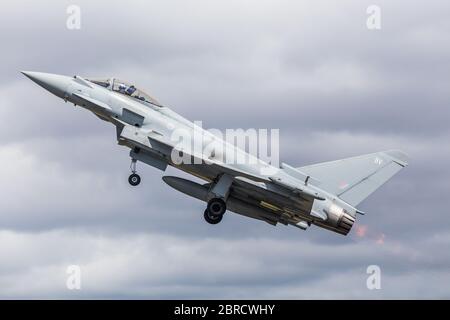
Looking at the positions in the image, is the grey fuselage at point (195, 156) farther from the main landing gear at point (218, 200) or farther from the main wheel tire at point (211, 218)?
the main wheel tire at point (211, 218)

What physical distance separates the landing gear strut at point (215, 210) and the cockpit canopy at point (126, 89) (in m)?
4.10

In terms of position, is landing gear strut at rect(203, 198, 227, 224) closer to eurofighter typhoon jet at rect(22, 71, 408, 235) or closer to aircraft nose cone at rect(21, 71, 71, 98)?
eurofighter typhoon jet at rect(22, 71, 408, 235)

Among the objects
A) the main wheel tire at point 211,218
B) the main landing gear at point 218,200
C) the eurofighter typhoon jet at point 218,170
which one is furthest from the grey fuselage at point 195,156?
the main wheel tire at point 211,218

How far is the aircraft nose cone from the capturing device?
1484 inches

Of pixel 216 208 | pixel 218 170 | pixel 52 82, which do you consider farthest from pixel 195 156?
pixel 52 82

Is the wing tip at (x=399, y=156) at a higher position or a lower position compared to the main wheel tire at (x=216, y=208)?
higher

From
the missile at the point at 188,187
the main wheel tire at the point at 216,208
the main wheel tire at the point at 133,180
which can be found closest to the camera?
the main wheel tire at the point at 133,180

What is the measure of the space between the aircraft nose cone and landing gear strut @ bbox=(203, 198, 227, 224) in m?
6.60

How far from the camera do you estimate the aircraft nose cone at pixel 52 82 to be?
3769 cm

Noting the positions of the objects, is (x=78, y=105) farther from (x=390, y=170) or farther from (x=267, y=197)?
(x=390, y=170)

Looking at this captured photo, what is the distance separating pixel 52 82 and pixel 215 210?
24.2ft

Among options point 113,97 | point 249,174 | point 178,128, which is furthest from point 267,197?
point 113,97

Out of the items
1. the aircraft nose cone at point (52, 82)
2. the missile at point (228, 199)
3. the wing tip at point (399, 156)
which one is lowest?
the missile at point (228, 199)

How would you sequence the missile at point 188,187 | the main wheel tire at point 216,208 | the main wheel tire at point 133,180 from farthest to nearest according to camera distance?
the missile at point 188,187 → the main wheel tire at point 216,208 → the main wheel tire at point 133,180
